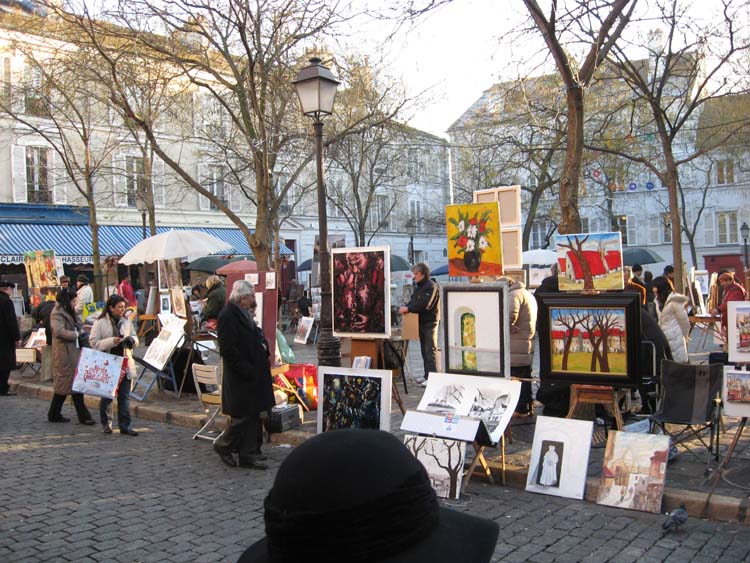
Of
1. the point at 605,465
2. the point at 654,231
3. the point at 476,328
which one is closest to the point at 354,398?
the point at 476,328

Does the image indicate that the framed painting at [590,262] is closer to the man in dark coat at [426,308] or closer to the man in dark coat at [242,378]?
the man in dark coat at [242,378]

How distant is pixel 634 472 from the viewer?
5.22 meters

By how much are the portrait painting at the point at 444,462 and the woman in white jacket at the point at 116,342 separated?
4.18m

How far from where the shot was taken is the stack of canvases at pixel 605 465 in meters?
5.14

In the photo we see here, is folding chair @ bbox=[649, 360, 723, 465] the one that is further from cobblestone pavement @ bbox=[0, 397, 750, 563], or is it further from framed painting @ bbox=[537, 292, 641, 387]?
cobblestone pavement @ bbox=[0, 397, 750, 563]

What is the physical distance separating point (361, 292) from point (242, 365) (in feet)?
6.18

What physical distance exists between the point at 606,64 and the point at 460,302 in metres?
10.8

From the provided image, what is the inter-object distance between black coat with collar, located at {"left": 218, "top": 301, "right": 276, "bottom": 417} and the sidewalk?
1.02m

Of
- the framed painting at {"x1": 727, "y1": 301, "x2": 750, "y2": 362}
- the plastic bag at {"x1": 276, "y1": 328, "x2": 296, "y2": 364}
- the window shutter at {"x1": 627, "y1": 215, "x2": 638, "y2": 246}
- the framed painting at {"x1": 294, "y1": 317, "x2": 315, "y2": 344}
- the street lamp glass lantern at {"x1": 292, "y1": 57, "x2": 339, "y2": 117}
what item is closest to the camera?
the framed painting at {"x1": 727, "y1": 301, "x2": 750, "y2": 362}

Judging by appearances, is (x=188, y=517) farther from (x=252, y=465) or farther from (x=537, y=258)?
(x=537, y=258)

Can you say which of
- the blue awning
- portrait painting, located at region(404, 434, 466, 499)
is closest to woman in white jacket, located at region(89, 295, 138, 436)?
portrait painting, located at region(404, 434, 466, 499)

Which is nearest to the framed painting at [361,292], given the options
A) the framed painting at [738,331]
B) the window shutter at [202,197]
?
the framed painting at [738,331]

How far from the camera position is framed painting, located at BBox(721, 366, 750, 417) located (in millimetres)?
5434

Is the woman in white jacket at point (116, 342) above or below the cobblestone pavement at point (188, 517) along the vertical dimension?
above
